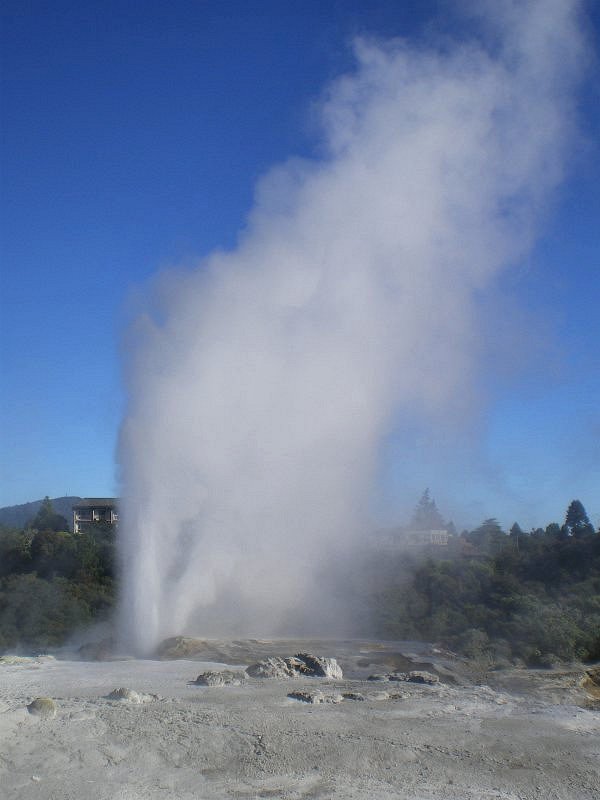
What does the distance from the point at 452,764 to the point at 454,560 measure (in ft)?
61.8

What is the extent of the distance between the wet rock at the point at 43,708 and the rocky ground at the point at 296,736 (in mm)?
17

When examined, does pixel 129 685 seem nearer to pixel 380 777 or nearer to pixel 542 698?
pixel 380 777

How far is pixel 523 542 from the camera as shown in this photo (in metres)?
28.8

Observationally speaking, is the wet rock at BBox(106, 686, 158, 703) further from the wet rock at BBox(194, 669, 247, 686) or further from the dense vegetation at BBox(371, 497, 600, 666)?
the dense vegetation at BBox(371, 497, 600, 666)

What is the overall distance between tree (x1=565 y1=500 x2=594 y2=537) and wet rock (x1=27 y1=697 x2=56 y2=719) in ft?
89.1

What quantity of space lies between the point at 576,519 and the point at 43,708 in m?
30.6

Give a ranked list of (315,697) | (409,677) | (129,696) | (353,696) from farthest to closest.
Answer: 1. (409,677)
2. (353,696)
3. (315,697)
4. (129,696)

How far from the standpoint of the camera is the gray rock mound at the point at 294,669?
11.0 meters

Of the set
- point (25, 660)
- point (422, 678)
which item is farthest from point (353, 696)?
point (25, 660)

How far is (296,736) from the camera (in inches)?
296

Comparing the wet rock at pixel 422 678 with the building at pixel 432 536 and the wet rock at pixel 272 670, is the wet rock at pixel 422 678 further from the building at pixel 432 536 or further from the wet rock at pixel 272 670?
the building at pixel 432 536

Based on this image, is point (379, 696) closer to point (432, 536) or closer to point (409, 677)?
point (409, 677)

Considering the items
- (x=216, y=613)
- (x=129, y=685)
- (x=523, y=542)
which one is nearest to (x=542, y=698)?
(x=129, y=685)

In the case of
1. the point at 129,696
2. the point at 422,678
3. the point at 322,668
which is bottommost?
the point at 422,678
